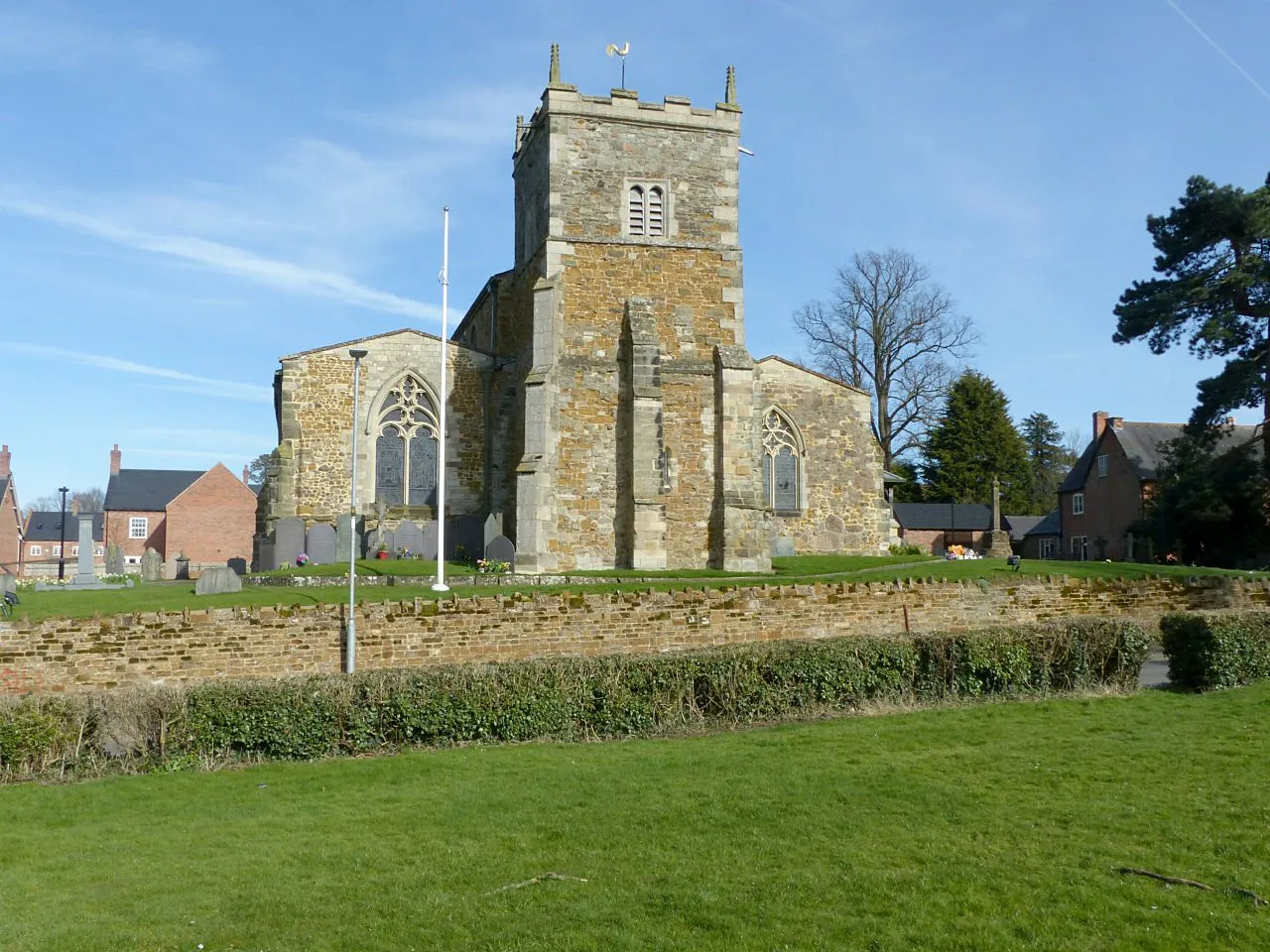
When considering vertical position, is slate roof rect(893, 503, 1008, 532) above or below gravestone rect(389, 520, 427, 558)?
above

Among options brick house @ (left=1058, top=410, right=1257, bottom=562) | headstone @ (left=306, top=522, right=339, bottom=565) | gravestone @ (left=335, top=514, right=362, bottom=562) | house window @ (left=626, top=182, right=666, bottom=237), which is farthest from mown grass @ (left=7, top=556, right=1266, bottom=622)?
brick house @ (left=1058, top=410, right=1257, bottom=562)

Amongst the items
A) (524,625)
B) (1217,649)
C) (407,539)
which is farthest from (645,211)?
(1217,649)

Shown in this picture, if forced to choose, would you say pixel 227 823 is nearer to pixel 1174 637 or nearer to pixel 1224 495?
pixel 1174 637

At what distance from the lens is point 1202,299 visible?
1309 inches

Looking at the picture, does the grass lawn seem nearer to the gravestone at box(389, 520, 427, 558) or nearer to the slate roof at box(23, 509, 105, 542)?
the gravestone at box(389, 520, 427, 558)

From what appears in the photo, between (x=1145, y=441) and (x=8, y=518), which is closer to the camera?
(x=1145, y=441)

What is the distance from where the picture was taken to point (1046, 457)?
72875mm

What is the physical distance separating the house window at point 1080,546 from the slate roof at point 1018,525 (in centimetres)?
687

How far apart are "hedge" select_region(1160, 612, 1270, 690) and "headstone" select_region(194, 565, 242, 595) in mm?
16406

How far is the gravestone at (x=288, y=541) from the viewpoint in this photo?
87.6ft

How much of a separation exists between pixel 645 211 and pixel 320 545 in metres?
12.0

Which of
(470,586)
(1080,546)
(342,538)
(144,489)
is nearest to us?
(470,586)

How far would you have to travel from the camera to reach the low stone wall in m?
15.5

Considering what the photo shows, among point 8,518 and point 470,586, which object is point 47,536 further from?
point 470,586
